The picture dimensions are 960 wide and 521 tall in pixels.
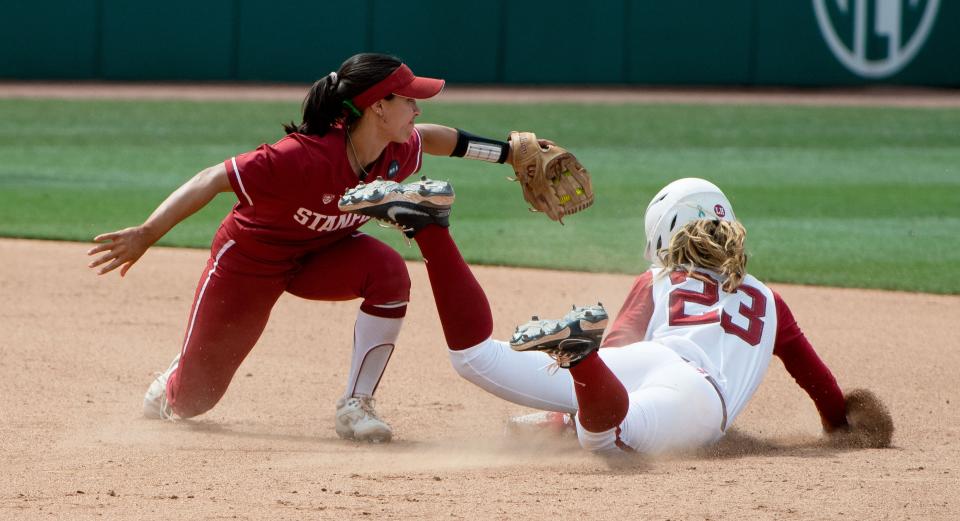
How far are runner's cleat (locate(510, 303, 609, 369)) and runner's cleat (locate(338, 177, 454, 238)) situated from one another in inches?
17.6

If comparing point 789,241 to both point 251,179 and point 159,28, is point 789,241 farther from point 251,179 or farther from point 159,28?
point 159,28

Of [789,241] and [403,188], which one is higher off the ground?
[403,188]

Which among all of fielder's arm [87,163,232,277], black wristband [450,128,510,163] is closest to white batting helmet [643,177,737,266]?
black wristband [450,128,510,163]

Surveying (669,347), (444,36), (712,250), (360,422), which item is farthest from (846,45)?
(360,422)

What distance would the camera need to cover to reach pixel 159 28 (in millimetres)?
19438

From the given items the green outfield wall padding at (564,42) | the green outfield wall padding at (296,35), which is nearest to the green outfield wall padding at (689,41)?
the green outfield wall padding at (564,42)

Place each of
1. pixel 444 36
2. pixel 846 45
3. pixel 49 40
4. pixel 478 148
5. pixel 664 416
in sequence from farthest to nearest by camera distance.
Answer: pixel 846 45, pixel 444 36, pixel 49 40, pixel 478 148, pixel 664 416

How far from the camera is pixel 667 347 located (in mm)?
3926

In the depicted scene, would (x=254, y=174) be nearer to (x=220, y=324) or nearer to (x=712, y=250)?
(x=220, y=324)

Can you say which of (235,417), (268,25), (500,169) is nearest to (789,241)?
(500,169)

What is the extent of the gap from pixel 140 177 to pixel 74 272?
159 inches

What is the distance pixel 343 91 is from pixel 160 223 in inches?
27.7

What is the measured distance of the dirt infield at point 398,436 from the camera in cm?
329

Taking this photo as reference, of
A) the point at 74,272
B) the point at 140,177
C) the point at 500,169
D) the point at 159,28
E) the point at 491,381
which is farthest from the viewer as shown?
the point at 159,28
